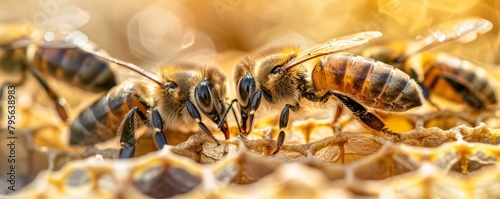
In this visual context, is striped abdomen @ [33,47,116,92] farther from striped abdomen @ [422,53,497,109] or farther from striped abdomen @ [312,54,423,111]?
striped abdomen @ [422,53,497,109]

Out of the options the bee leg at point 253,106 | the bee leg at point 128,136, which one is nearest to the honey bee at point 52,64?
the bee leg at point 128,136

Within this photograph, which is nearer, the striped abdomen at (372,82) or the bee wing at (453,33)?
the striped abdomen at (372,82)

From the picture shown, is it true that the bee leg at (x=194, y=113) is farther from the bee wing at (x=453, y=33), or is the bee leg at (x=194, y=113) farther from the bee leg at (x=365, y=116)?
the bee wing at (x=453, y=33)

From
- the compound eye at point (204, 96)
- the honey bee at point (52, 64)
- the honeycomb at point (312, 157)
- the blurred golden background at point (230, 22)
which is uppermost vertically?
the blurred golden background at point (230, 22)

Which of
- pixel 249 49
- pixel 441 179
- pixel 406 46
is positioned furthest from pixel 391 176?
pixel 249 49

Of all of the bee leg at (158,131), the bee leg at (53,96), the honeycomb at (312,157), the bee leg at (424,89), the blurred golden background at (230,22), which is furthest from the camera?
the blurred golden background at (230,22)

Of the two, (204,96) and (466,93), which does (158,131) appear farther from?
(466,93)

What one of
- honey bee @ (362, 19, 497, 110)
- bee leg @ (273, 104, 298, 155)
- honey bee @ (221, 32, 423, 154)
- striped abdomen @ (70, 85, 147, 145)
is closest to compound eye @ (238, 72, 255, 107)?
honey bee @ (221, 32, 423, 154)
